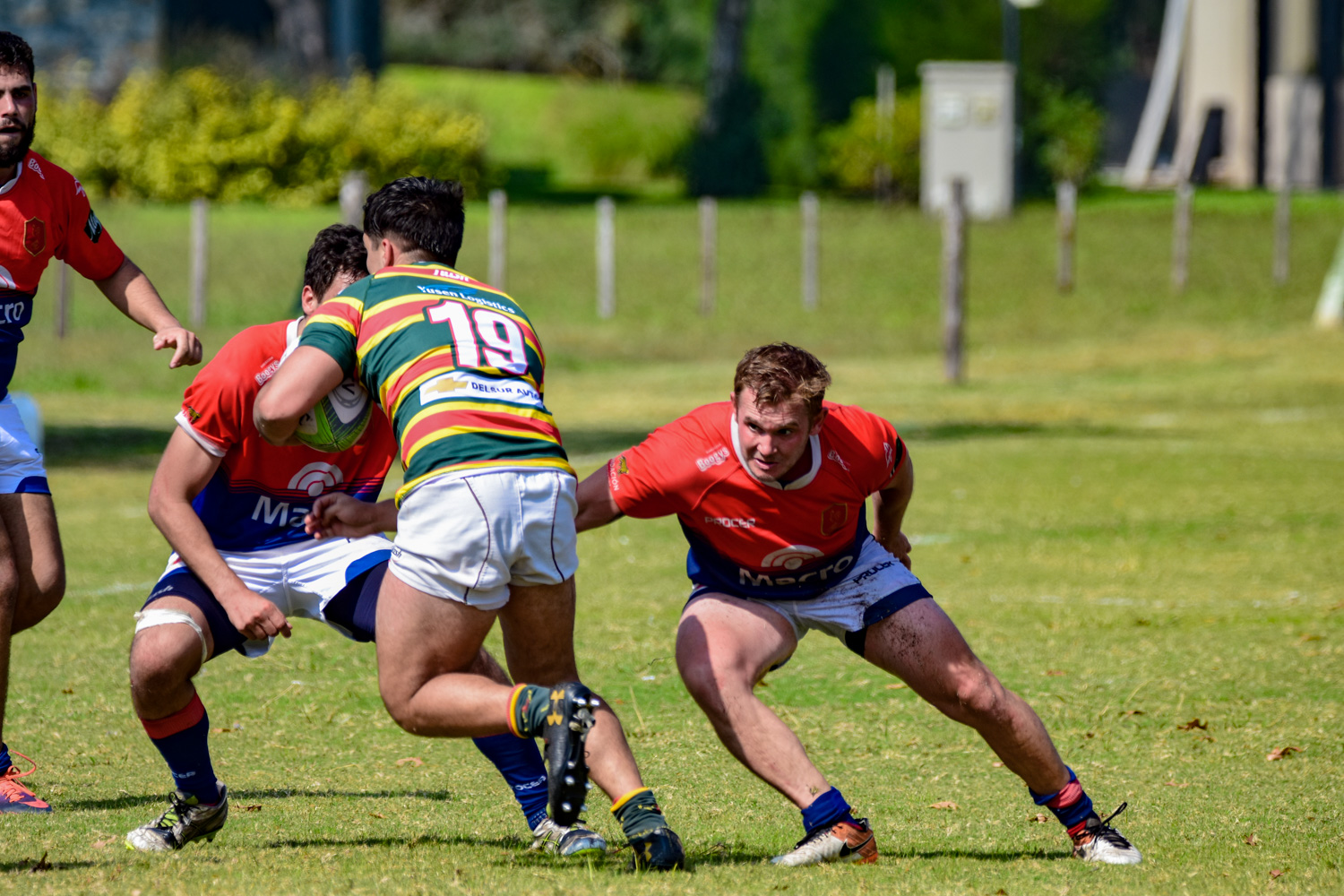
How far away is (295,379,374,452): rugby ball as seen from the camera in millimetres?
4832

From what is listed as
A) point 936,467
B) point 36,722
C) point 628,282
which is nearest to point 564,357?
point 628,282

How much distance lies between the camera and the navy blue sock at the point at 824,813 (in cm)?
488

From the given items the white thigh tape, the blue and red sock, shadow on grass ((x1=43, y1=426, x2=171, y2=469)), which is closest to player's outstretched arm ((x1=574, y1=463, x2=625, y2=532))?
the white thigh tape

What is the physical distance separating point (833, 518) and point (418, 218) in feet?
4.61

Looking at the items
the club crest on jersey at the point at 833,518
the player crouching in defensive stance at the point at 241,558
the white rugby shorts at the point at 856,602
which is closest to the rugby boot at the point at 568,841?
the player crouching in defensive stance at the point at 241,558

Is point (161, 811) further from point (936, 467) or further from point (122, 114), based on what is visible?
point (122, 114)

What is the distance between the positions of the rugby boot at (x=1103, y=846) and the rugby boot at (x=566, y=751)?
5.15 ft

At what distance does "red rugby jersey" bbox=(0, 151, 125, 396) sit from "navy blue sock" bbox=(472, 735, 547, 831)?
6.18 feet

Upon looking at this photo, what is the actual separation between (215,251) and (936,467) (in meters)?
18.2

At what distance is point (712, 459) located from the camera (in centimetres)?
502

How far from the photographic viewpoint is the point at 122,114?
36.6 metres

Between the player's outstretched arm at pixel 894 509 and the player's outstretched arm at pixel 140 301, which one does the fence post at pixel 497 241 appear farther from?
the player's outstretched arm at pixel 894 509

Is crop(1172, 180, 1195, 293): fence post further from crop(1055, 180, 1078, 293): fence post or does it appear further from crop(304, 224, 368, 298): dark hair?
crop(304, 224, 368, 298): dark hair

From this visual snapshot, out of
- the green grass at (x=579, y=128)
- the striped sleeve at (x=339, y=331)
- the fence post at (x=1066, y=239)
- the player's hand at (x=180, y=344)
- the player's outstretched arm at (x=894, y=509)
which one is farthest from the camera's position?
the green grass at (x=579, y=128)
